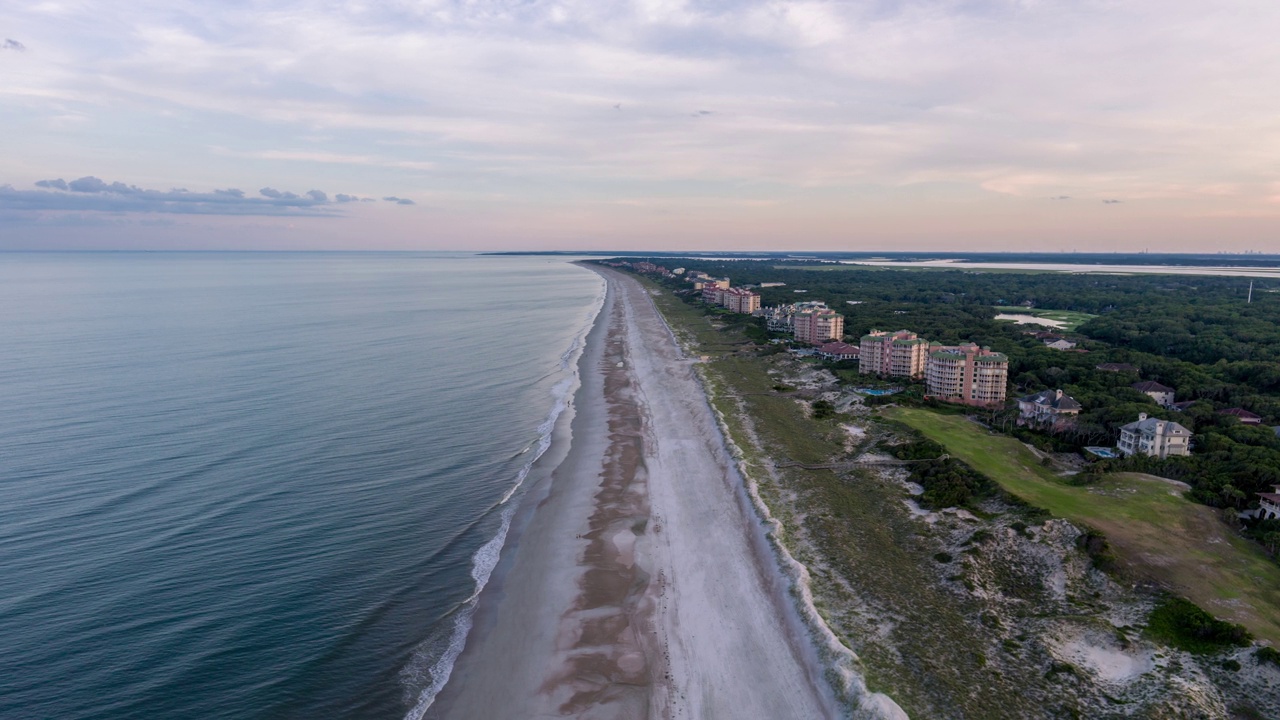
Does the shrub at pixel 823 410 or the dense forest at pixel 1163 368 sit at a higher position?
the dense forest at pixel 1163 368

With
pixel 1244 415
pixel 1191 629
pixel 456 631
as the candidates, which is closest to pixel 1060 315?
pixel 1244 415

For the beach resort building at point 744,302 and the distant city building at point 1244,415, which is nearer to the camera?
the distant city building at point 1244,415

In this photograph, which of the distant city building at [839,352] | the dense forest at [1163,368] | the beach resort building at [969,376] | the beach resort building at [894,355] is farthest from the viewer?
the distant city building at [839,352]

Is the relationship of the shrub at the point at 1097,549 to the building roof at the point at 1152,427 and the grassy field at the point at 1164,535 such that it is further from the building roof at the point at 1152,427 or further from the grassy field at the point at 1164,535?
the building roof at the point at 1152,427

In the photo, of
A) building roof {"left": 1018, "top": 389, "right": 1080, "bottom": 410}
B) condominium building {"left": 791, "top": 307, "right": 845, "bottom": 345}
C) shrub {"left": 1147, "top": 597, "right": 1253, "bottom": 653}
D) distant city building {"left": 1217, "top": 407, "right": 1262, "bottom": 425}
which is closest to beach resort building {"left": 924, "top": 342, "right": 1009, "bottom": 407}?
building roof {"left": 1018, "top": 389, "right": 1080, "bottom": 410}

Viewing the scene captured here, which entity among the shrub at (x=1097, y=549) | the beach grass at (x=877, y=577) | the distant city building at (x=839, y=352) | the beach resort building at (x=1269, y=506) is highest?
the distant city building at (x=839, y=352)

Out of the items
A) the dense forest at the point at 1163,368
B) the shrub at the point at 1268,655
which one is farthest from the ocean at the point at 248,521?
the dense forest at the point at 1163,368

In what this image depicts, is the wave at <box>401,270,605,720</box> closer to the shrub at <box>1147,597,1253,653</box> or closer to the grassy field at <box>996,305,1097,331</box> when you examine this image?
the shrub at <box>1147,597,1253,653</box>
